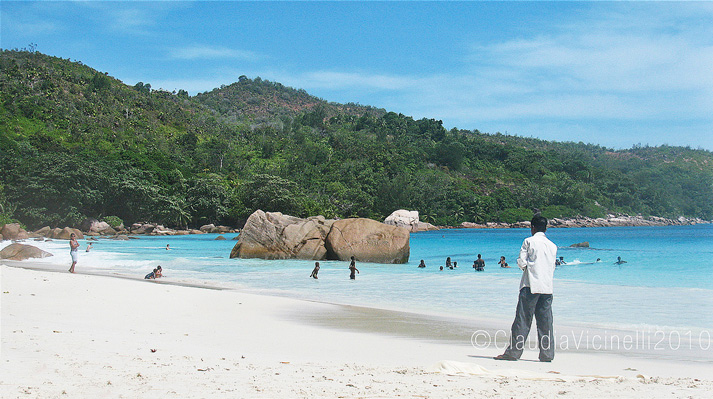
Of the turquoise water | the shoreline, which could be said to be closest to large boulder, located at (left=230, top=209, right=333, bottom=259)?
the turquoise water

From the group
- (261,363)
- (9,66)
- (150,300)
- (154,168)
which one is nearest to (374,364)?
(261,363)

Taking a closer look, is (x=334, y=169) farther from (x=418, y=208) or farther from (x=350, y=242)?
(x=350, y=242)

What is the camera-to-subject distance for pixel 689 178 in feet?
409

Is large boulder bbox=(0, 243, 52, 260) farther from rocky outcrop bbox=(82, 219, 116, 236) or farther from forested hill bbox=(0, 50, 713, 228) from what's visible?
forested hill bbox=(0, 50, 713, 228)

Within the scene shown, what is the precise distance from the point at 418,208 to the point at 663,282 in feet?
222

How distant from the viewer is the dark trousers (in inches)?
252

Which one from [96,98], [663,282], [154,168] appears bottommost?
[663,282]

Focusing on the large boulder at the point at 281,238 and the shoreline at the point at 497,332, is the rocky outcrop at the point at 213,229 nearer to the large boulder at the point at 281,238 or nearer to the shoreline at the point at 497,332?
the large boulder at the point at 281,238

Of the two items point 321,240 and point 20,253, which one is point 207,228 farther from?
point 321,240

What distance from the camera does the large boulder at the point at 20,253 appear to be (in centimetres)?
2311

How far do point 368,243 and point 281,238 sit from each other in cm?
453

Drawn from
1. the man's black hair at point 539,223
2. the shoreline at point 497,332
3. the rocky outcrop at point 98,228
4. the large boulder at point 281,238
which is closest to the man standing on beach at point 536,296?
the man's black hair at point 539,223

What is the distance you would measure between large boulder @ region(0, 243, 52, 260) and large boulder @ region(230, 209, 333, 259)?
9053 mm

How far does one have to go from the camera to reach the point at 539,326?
6.46 m
